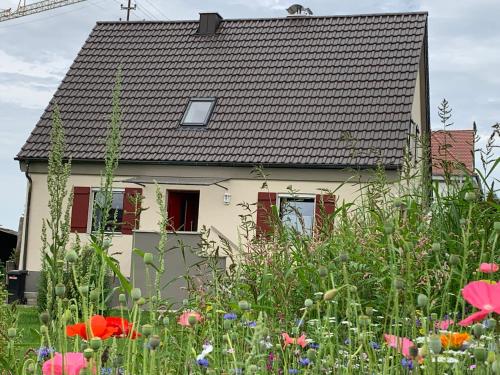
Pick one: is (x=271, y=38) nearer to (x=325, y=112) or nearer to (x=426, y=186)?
(x=325, y=112)

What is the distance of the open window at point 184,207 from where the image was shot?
18297 mm

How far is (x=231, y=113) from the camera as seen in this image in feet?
61.6

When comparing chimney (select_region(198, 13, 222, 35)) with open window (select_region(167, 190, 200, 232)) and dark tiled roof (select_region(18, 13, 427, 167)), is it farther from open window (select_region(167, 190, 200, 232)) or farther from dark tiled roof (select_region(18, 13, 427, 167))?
open window (select_region(167, 190, 200, 232))

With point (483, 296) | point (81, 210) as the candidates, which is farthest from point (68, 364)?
point (81, 210)

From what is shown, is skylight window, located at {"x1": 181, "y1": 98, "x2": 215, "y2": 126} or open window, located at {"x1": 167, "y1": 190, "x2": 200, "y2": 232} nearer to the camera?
open window, located at {"x1": 167, "y1": 190, "x2": 200, "y2": 232}

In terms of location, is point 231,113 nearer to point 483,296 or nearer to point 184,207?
point 184,207

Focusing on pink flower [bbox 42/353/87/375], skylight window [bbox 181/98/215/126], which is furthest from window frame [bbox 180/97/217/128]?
pink flower [bbox 42/353/87/375]

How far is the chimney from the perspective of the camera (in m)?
21.1

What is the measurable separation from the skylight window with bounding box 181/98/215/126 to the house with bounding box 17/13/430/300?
3 centimetres

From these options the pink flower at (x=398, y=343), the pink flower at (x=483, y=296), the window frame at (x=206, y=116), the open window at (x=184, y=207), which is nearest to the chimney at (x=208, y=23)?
the window frame at (x=206, y=116)

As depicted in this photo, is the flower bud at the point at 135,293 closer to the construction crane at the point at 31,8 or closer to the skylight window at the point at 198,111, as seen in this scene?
the skylight window at the point at 198,111

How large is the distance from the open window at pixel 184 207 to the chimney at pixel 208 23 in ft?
→ 15.1

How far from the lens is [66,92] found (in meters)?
20.2

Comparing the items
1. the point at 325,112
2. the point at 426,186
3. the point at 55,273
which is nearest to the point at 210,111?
the point at 325,112
